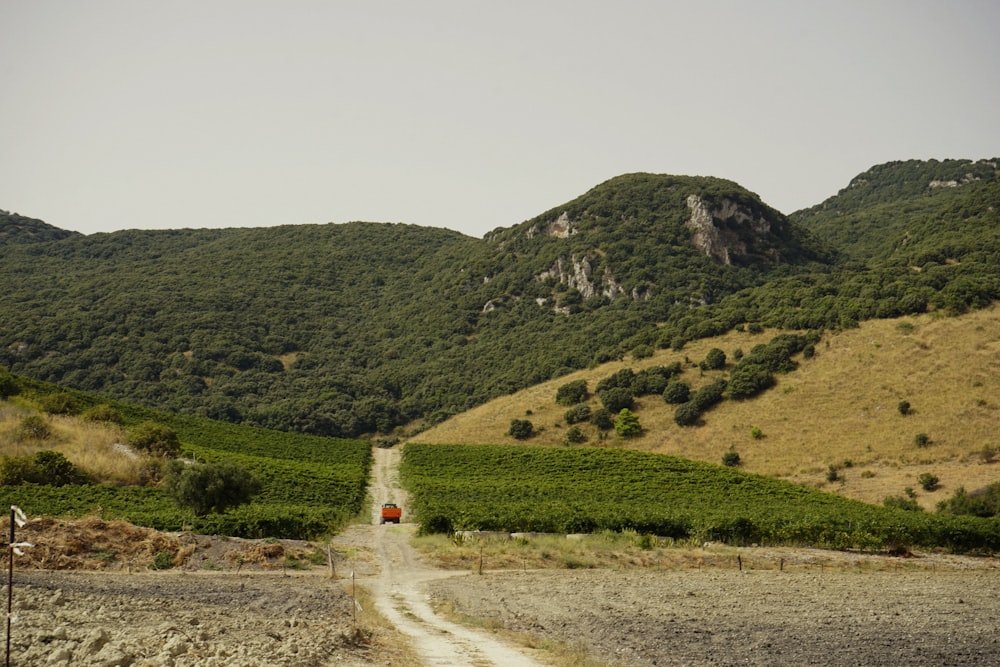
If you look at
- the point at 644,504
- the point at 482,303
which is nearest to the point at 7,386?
the point at 644,504

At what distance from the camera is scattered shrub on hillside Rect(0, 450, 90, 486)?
1641 inches

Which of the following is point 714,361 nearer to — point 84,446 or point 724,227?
point 84,446

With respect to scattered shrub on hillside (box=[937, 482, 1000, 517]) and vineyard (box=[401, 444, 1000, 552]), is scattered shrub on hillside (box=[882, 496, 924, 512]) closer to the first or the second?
scattered shrub on hillside (box=[937, 482, 1000, 517])

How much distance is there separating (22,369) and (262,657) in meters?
136

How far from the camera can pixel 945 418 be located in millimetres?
68125

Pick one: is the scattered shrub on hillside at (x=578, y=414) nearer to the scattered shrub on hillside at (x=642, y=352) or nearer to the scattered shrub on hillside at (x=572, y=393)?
the scattered shrub on hillside at (x=572, y=393)

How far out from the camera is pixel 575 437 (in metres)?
84.2

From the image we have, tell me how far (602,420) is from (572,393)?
9.36 m

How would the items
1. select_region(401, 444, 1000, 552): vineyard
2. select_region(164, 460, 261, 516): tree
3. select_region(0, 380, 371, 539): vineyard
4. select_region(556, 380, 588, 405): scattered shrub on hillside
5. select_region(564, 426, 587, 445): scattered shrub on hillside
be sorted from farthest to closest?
select_region(556, 380, 588, 405): scattered shrub on hillside → select_region(564, 426, 587, 445): scattered shrub on hillside → select_region(401, 444, 1000, 552): vineyard → select_region(164, 460, 261, 516): tree → select_region(0, 380, 371, 539): vineyard

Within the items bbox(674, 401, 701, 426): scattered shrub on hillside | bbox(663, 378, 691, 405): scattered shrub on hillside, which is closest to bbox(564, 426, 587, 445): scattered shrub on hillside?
bbox(674, 401, 701, 426): scattered shrub on hillside

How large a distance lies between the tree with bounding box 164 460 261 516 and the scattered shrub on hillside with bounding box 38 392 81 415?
28895 millimetres

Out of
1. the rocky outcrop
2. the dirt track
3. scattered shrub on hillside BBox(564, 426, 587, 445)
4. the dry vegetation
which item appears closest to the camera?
the dirt track

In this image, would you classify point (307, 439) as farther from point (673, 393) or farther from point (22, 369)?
point (22, 369)

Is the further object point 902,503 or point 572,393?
point 572,393
